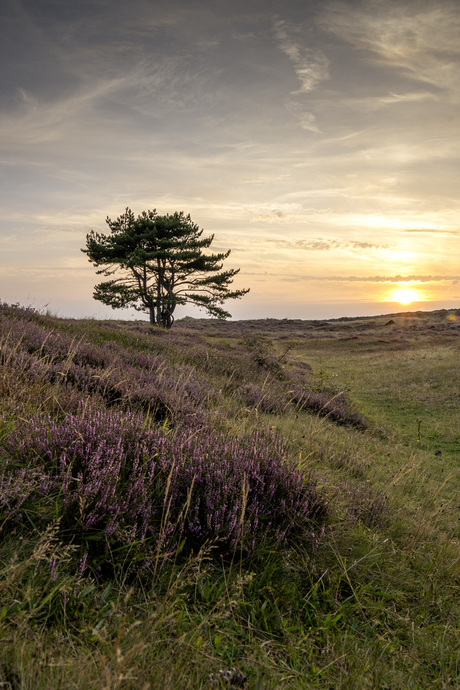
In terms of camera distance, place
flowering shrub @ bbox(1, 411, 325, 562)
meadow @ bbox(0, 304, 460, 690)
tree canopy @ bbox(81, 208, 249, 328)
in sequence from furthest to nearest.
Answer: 1. tree canopy @ bbox(81, 208, 249, 328)
2. flowering shrub @ bbox(1, 411, 325, 562)
3. meadow @ bbox(0, 304, 460, 690)

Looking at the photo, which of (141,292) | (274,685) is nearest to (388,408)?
(274,685)

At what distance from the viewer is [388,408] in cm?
1241

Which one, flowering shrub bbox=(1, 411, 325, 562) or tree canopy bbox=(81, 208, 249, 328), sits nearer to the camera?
flowering shrub bbox=(1, 411, 325, 562)

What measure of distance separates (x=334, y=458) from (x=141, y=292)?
24.4 metres

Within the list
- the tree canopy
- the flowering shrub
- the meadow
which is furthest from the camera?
the tree canopy

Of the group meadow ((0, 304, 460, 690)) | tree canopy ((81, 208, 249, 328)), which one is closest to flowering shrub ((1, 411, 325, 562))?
meadow ((0, 304, 460, 690))

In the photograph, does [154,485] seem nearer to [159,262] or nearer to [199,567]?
[199,567]

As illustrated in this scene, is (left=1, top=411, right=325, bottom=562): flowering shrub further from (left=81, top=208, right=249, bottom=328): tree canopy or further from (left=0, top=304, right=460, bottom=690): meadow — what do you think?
(left=81, top=208, right=249, bottom=328): tree canopy

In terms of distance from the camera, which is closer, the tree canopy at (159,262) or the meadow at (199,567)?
the meadow at (199,567)

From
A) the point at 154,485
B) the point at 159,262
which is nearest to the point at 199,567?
the point at 154,485

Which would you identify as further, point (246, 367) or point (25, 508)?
point (246, 367)

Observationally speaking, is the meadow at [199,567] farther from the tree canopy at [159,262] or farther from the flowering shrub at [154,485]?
the tree canopy at [159,262]

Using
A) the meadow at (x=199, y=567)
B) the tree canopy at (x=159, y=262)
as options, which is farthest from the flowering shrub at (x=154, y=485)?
the tree canopy at (x=159, y=262)

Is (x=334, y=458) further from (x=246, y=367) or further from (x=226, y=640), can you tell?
(x=246, y=367)
